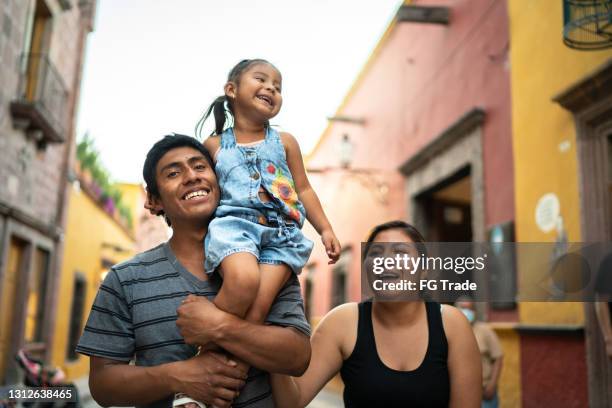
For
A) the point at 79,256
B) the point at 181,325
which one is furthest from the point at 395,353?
the point at 79,256

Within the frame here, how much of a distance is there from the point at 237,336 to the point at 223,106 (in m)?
0.99

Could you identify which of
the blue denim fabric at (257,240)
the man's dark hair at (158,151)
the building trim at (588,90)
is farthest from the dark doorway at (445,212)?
the man's dark hair at (158,151)

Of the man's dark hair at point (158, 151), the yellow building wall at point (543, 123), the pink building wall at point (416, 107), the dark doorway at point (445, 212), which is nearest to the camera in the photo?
the man's dark hair at point (158, 151)

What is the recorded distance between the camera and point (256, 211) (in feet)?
6.80

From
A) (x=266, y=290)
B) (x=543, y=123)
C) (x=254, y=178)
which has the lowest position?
(x=266, y=290)

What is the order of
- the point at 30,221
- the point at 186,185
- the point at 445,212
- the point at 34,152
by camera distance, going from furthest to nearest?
1. the point at 34,152
2. the point at 30,221
3. the point at 445,212
4. the point at 186,185

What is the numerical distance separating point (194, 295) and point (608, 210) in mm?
4384

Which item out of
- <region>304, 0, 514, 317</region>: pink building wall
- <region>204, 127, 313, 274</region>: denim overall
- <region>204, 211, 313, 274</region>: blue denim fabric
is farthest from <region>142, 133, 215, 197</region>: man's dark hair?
<region>304, 0, 514, 317</region>: pink building wall

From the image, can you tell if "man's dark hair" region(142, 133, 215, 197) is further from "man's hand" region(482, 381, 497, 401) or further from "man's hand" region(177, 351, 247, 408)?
"man's hand" region(482, 381, 497, 401)

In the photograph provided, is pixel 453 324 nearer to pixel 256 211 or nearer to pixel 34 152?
pixel 256 211

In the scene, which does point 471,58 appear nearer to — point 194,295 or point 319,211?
point 319,211

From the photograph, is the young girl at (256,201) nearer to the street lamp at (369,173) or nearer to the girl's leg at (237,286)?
the girl's leg at (237,286)

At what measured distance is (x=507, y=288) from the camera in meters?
6.51

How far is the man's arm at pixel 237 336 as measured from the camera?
1784 millimetres
